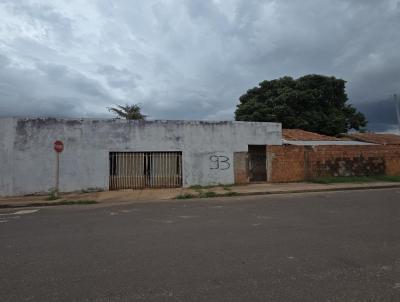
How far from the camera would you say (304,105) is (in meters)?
31.2

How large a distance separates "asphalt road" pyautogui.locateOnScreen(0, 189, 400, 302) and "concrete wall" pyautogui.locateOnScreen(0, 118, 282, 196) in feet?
24.9

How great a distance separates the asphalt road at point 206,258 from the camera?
3621 mm

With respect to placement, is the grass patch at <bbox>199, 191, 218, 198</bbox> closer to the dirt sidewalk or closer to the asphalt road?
the dirt sidewalk

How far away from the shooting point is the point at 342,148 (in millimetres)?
18609

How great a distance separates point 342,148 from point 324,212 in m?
11.1

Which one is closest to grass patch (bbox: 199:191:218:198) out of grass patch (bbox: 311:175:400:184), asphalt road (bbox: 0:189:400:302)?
asphalt road (bbox: 0:189:400:302)

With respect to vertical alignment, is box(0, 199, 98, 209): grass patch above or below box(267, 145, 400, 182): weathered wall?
below

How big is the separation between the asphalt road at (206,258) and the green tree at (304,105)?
22698 millimetres

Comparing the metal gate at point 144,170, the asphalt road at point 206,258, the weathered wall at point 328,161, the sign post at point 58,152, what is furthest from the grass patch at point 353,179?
the sign post at point 58,152

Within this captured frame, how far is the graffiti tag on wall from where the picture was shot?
1695 centimetres

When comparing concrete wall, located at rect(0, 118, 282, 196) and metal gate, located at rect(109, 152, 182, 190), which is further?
metal gate, located at rect(109, 152, 182, 190)

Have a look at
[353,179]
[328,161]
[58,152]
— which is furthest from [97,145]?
[353,179]

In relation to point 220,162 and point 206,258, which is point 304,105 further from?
point 206,258

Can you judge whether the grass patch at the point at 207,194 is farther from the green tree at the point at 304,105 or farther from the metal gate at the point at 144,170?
the green tree at the point at 304,105
